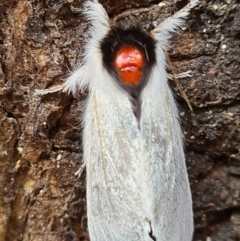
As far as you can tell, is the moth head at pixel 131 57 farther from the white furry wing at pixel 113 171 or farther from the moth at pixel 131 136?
the white furry wing at pixel 113 171

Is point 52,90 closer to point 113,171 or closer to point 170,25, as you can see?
point 113,171

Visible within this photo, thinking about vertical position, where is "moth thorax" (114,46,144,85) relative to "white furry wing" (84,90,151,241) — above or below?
above

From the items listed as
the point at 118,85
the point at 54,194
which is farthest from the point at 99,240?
the point at 118,85

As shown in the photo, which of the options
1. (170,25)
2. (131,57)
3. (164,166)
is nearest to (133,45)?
(131,57)

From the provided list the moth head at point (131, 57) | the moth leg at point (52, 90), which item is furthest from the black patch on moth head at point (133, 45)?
the moth leg at point (52, 90)

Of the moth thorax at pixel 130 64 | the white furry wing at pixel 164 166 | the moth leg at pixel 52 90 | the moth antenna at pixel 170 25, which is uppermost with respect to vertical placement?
the moth antenna at pixel 170 25

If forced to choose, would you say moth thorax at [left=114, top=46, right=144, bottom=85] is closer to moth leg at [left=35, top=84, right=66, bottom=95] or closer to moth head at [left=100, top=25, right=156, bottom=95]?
moth head at [left=100, top=25, right=156, bottom=95]

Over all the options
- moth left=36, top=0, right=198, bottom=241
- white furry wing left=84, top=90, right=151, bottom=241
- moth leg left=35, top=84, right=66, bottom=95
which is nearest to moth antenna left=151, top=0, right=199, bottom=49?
moth left=36, top=0, right=198, bottom=241
